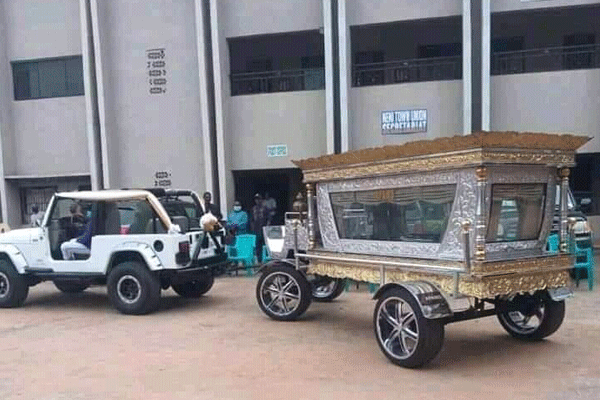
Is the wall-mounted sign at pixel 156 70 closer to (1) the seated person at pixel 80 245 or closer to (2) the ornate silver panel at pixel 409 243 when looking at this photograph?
(1) the seated person at pixel 80 245

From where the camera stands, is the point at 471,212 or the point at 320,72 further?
the point at 320,72

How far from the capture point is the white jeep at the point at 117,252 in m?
8.73

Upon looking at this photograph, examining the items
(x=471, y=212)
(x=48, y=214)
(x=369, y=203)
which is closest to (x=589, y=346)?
(x=471, y=212)

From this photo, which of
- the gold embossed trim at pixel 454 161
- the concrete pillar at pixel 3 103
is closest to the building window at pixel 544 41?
the gold embossed trim at pixel 454 161

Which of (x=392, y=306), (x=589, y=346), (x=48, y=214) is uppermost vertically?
(x=48, y=214)

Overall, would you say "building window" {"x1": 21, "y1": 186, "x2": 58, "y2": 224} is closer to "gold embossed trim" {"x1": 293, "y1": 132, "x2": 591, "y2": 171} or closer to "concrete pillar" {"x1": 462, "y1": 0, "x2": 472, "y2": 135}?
"concrete pillar" {"x1": 462, "y1": 0, "x2": 472, "y2": 135}

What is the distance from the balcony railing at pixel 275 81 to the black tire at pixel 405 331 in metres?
10.5

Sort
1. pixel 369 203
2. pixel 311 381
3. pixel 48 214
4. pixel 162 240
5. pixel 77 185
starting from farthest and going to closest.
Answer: pixel 77 185, pixel 48 214, pixel 162 240, pixel 369 203, pixel 311 381

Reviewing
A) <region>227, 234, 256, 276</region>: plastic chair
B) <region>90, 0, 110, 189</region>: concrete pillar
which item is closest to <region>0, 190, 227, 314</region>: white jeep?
<region>227, 234, 256, 276</region>: plastic chair

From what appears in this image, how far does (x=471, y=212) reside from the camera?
5566mm

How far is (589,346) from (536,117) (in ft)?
29.4

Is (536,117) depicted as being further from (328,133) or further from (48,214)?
Result: (48,214)

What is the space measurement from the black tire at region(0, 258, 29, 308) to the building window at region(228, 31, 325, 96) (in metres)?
8.32

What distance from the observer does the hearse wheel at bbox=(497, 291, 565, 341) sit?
21.0ft
